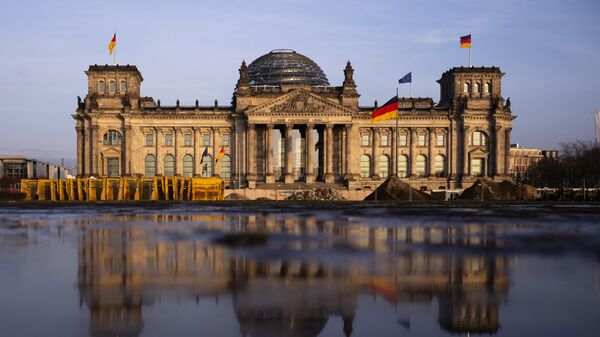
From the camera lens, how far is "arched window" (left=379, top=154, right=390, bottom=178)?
337 feet

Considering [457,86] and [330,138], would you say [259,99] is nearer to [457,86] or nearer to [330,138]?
[330,138]

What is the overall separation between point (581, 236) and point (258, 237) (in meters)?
11.6

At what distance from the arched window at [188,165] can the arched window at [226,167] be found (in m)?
5.35

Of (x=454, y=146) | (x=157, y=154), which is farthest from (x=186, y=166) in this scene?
(x=454, y=146)

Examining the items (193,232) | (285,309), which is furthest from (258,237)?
(285,309)

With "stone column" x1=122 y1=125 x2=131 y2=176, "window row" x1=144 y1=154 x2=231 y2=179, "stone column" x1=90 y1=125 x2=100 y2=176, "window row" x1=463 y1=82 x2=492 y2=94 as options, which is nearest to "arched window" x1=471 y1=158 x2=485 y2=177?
"window row" x1=463 y1=82 x2=492 y2=94

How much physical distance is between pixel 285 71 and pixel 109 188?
186 feet

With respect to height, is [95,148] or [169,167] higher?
[95,148]

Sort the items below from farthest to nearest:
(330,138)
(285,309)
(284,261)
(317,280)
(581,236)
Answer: (330,138), (581,236), (284,261), (317,280), (285,309)

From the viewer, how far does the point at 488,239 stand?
1942 cm

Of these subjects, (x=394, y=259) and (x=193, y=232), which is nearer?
(x=394, y=259)

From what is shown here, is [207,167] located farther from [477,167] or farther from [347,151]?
[477,167]

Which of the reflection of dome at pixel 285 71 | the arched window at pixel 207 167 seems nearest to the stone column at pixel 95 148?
the arched window at pixel 207 167

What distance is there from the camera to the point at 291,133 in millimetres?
98375
